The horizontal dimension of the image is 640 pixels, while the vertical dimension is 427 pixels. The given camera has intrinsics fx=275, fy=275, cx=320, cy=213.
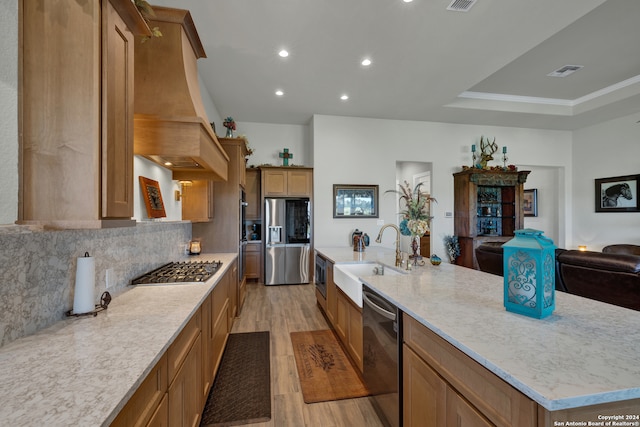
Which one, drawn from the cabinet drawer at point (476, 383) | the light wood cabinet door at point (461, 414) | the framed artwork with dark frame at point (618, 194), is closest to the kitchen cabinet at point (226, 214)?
the cabinet drawer at point (476, 383)

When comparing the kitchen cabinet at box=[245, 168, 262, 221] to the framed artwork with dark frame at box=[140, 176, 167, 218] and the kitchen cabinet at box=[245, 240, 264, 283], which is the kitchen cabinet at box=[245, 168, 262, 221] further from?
the framed artwork with dark frame at box=[140, 176, 167, 218]

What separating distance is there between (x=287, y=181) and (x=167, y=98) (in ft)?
11.4

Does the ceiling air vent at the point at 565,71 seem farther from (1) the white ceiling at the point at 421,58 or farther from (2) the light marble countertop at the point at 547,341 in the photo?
(2) the light marble countertop at the point at 547,341

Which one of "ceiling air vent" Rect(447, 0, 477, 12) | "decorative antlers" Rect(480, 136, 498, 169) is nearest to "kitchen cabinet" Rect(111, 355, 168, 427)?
"ceiling air vent" Rect(447, 0, 477, 12)

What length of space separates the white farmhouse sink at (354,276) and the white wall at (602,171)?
5762 millimetres

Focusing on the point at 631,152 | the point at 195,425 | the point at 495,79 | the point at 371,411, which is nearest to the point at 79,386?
the point at 195,425

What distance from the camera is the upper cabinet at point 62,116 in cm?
97

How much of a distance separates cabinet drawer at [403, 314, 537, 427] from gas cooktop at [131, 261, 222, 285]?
5.05 ft

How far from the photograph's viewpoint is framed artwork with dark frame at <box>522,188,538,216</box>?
6668 millimetres

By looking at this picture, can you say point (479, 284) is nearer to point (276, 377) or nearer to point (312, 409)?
point (312, 409)

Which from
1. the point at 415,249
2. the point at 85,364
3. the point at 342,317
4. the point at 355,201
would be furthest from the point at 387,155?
the point at 85,364

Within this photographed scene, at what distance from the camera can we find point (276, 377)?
90.4 inches

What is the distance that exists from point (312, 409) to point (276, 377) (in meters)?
0.49

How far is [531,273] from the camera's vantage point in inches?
44.2
